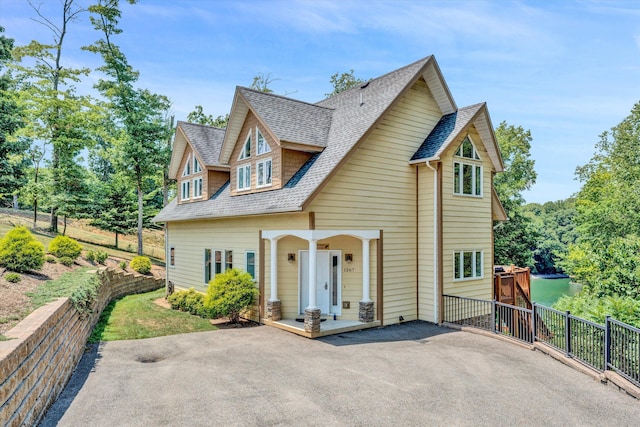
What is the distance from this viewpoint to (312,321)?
1106 centimetres

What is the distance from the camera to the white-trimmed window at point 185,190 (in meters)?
19.8

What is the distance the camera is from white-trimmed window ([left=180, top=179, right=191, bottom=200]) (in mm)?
19773

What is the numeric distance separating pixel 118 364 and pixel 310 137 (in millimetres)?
8944

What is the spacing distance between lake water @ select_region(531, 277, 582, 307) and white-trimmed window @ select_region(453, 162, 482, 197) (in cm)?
2997

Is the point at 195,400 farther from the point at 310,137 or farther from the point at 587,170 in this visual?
the point at 587,170

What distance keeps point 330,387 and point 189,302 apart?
9522mm

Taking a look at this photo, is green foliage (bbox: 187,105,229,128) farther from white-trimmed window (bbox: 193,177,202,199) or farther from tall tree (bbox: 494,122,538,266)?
tall tree (bbox: 494,122,538,266)

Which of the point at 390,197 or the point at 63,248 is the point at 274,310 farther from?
the point at 63,248

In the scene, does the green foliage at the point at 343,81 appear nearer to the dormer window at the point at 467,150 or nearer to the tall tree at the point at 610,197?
the tall tree at the point at 610,197

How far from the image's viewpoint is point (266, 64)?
3419 cm

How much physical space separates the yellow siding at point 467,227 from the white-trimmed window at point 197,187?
37.0 ft

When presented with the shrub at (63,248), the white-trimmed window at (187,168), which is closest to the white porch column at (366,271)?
the white-trimmed window at (187,168)

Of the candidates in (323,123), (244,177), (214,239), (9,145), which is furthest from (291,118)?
(9,145)

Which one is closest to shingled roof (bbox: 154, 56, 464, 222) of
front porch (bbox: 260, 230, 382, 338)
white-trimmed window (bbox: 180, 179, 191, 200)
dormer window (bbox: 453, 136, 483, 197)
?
front porch (bbox: 260, 230, 382, 338)
